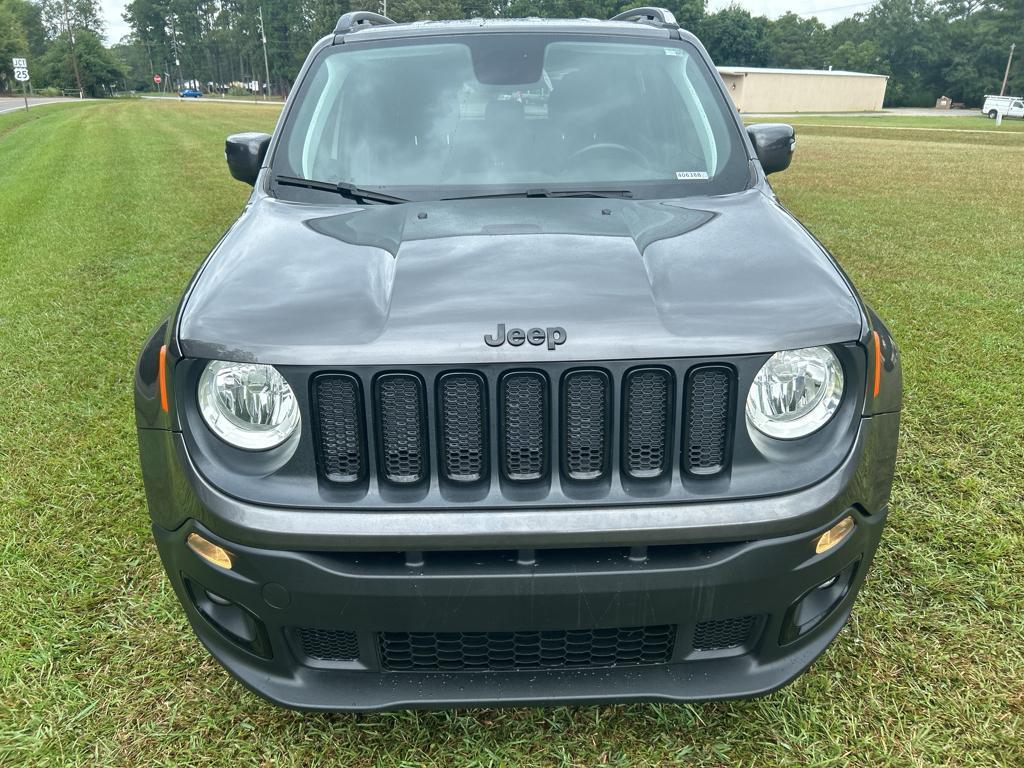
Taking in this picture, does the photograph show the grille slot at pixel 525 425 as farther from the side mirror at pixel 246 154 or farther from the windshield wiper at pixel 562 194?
the side mirror at pixel 246 154

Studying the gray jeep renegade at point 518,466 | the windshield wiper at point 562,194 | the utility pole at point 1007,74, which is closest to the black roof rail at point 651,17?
the windshield wiper at point 562,194

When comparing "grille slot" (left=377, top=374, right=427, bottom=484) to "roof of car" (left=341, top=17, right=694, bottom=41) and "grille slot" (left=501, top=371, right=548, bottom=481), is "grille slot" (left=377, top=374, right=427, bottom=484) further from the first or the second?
"roof of car" (left=341, top=17, right=694, bottom=41)

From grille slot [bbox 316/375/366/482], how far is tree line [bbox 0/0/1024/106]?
75.9 meters

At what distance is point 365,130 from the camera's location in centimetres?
297

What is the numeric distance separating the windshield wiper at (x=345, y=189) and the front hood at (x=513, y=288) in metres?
0.21

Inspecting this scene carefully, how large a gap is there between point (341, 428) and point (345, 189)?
3.94ft

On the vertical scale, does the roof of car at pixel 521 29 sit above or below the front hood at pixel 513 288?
above

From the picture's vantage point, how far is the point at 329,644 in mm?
1922

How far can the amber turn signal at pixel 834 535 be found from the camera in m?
1.83

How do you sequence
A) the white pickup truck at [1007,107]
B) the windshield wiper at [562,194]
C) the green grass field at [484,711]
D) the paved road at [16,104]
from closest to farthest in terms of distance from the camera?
the green grass field at [484,711], the windshield wiper at [562,194], the paved road at [16,104], the white pickup truck at [1007,107]

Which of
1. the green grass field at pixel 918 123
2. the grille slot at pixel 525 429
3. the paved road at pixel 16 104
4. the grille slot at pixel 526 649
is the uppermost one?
the grille slot at pixel 525 429

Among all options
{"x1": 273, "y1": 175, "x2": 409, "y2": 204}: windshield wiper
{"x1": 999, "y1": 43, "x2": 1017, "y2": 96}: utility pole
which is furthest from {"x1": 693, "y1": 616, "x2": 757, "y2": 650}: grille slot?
{"x1": 999, "y1": 43, "x2": 1017, "y2": 96}: utility pole

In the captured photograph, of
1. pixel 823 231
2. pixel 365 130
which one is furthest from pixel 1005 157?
pixel 365 130

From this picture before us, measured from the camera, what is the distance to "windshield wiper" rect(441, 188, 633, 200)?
2645 mm
